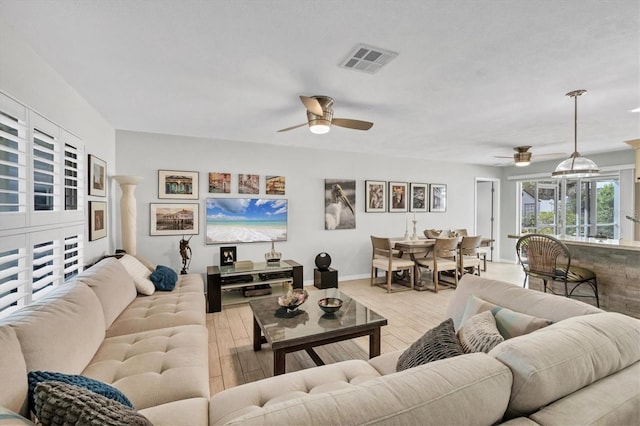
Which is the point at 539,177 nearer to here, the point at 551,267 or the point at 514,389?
the point at 551,267

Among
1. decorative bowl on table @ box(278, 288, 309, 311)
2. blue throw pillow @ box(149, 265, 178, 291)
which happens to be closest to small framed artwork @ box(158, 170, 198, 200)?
blue throw pillow @ box(149, 265, 178, 291)

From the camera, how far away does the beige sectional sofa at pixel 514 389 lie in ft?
2.32

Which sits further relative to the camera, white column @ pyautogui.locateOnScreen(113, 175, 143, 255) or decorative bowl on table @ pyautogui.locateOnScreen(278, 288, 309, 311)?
white column @ pyautogui.locateOnScreen(113, 175, 143, 255)

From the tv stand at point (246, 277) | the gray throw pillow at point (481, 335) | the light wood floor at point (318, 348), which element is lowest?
the light wood floor at point (318, 348)

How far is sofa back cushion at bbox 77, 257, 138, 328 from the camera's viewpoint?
2.07 meters

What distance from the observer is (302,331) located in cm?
209

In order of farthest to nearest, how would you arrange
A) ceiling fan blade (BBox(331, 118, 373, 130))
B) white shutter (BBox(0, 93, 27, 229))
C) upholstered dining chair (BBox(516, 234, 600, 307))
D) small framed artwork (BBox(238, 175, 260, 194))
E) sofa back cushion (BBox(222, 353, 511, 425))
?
small framed artwork (BBox(238, 175, 260, 194)) < upholstered dining chair (BBox(516, 234, 600, 307)) < ceiling fan blade (BBox(331, 118, 373, 130)) < white shutter (BBox(0, 93, 27, 229)) < sofa back cushion (BBox(222, 353, 511, 425))

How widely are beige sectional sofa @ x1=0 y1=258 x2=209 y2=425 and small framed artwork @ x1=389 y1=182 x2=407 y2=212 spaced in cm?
436

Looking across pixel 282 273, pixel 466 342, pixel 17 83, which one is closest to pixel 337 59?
pixel 466 342

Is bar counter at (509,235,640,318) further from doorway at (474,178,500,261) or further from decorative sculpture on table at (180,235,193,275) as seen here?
decorative sculpture on table at (180,235,193,275)

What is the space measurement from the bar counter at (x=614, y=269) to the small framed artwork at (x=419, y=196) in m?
3.00

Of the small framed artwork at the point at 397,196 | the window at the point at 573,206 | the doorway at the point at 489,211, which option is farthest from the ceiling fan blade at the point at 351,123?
the window at the point at 573,206

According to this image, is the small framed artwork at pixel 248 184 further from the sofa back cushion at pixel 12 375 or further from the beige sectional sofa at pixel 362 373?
the sofa back cushion at pixel 12 375

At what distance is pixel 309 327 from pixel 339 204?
338 cm
